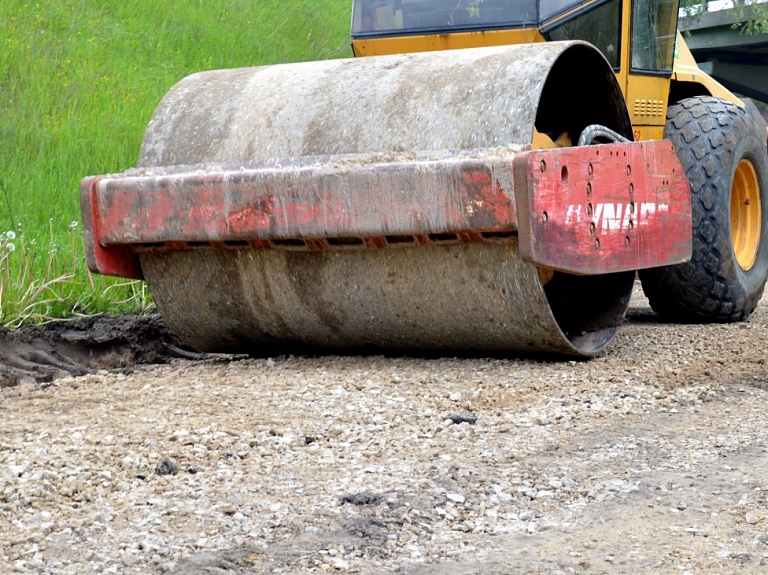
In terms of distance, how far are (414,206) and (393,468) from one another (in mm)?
1013

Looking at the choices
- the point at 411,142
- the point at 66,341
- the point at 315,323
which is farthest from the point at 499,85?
the point at 66,341

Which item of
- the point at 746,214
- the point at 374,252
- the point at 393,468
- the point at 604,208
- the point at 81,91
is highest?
the point at 81,91

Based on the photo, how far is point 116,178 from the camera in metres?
3.82

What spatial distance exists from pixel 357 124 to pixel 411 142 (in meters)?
0.24

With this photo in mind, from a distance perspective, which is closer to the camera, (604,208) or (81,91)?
(604,208)

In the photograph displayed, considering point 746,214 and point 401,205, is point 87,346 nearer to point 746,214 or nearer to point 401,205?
→ point 401,205

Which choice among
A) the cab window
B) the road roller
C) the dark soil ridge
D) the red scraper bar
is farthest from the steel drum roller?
the cab window

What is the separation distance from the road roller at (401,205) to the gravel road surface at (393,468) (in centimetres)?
22

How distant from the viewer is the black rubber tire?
15.7 feet

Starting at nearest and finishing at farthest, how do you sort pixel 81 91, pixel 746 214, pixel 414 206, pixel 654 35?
pixel 414 206 → pixel 654 35 → pixel 746 214 → pixel 81 91

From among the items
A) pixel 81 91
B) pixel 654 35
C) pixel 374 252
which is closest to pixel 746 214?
pixel 654 35

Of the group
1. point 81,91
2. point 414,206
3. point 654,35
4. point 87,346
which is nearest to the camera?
point 414,206

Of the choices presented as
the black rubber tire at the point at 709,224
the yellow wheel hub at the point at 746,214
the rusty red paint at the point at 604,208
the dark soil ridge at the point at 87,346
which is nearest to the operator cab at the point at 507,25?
the black rubber tire at the point at 709,224

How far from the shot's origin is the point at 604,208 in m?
3.55
